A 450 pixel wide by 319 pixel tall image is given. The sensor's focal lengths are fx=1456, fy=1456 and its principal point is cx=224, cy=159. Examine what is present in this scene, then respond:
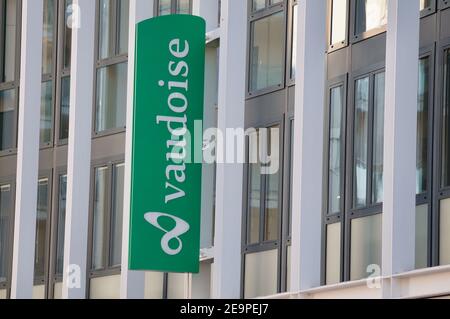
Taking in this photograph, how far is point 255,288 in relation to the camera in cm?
2264

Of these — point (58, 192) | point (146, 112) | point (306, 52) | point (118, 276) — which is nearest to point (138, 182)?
point (146, 112)

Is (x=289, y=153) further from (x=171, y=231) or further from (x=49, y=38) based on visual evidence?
(x=49, y=38)

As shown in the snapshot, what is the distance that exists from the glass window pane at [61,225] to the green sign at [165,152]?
8701mm

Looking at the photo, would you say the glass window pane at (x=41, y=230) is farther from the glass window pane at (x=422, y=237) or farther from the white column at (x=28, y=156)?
the glass window pane at (x=422, y=237)

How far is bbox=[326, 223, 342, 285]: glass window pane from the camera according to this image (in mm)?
20906

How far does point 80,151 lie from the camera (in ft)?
67.9

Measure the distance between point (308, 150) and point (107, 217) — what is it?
9.32m

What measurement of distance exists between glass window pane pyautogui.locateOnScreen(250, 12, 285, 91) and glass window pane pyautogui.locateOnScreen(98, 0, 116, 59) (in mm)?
4167

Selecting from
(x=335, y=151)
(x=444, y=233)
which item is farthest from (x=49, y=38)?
(x=444, y=233)

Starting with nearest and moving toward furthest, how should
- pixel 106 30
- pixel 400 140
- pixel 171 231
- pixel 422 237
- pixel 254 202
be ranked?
pixel 400 140, pixel 171 231, pixel 422 237, pixel 254 202, pixel 106 30

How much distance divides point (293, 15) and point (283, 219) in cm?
316

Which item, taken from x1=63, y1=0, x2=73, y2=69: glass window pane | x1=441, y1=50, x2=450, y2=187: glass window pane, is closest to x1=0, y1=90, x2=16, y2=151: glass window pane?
x1=63, y1=0, x2=73, y2=69: glass window pane

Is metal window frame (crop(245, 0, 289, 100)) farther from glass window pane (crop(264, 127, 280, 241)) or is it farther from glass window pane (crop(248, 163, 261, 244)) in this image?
glass window pane (crop(248, 163, 261, 244))

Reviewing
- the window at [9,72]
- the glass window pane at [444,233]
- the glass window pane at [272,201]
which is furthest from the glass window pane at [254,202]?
the window at [9,72]
